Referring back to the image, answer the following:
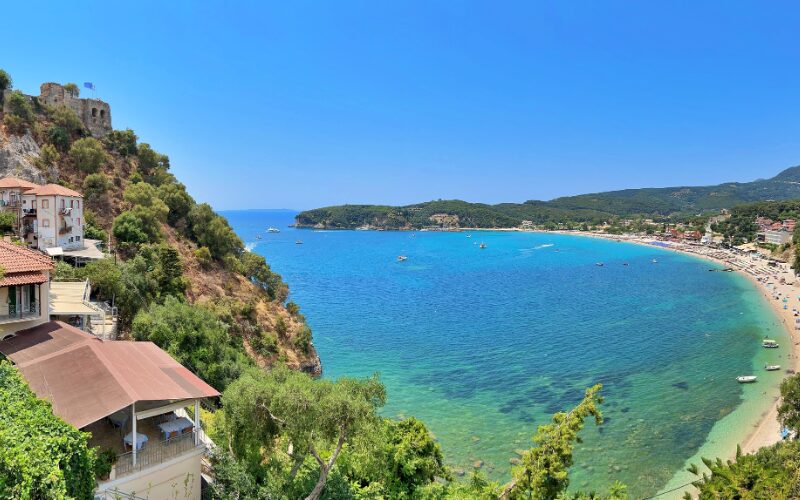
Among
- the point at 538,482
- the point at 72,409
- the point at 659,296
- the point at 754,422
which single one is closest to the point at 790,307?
the point at 659,296

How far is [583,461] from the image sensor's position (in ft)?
82.6

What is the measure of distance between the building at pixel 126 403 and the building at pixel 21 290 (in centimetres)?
111

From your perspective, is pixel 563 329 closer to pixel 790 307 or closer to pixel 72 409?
pixel 790 307

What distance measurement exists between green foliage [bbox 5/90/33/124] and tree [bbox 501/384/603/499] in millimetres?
53409

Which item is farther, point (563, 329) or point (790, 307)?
point (790, 307)

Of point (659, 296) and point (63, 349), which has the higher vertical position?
point (63, 349)

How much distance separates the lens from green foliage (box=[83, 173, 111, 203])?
42500mm

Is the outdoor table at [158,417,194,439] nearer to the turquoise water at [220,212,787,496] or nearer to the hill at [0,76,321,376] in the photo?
the hill at [0,76,321,376]

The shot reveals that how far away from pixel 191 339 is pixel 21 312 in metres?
10.2

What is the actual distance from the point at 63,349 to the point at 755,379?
46.3 meters

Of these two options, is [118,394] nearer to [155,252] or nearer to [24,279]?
[24,279]

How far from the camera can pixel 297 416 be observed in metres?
13.6

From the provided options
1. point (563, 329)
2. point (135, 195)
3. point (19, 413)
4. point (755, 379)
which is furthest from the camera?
point (563, 329)

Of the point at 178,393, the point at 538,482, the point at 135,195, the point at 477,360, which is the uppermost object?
the point at 135,195
